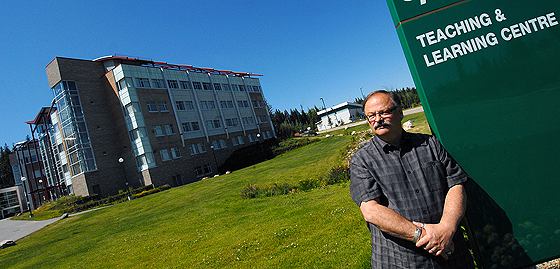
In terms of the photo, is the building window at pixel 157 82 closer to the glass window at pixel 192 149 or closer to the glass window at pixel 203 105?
the glass window at pixel 203 105

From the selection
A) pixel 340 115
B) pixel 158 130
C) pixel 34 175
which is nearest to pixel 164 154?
pixel 158 130

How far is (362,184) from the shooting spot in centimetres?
266

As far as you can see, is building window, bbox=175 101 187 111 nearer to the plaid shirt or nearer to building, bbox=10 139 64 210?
building, bbox=10 139 64 210

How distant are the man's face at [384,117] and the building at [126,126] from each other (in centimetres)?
3819

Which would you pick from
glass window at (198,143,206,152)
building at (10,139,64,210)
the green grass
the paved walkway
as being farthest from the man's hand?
building at (10,139,64,210)

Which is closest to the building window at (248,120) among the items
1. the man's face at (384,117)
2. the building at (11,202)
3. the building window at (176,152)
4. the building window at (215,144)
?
the building window at (215,144)

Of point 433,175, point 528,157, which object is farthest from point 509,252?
point 433,175

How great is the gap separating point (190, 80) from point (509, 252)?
4798cm

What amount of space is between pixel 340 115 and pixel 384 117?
84.5m

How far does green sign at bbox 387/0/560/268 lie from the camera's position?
119 inches

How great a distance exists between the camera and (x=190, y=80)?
4706 cm

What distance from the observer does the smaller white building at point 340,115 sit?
8262cm

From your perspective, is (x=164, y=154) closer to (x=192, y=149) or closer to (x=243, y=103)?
(x=192, y=149)

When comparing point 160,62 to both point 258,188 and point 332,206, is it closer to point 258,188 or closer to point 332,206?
point 258,188
